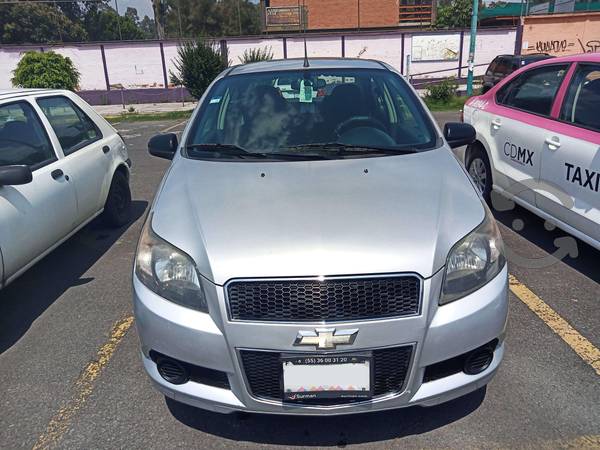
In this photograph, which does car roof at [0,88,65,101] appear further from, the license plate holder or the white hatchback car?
the license plate holder

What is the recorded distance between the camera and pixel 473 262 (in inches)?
80.7

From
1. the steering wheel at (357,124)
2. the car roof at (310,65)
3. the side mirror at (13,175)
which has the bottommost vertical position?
the side mirror at (13,175)

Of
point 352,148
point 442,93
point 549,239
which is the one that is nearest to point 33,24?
point 442,93

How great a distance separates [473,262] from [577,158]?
2.06 m

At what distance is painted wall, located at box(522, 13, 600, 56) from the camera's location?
24.5m

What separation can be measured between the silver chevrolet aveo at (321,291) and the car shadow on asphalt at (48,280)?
1.74m

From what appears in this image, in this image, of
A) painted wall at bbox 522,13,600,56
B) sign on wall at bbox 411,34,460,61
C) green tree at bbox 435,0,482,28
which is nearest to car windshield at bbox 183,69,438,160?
sign on wall at bbox 411,34,460,61

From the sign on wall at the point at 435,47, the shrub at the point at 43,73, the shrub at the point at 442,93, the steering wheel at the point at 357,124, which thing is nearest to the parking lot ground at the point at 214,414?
the steering wheel at the point at 357,124

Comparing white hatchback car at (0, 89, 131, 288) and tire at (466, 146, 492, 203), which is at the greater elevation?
white hatchback car at (0, 89, 131, 288)

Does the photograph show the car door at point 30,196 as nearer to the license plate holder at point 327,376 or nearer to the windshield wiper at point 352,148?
the windshield wiper at point 352,148

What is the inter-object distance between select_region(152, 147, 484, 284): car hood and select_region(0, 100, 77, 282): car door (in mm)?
1318

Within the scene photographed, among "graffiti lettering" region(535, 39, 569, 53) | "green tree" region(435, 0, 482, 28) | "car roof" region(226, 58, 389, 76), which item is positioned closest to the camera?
"car roof" region(226, 58, 389, 76)

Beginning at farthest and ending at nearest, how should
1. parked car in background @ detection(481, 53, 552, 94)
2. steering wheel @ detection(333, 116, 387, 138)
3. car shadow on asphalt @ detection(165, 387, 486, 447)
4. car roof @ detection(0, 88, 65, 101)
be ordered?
parked car in background @ detection(481, 53, 552, 94) < car roof @ detection(0, 88, 65, 101) < steering wheel @ detection(333, 116, 387, 138) < car shadow on asphalt @ detection(165, 387, 486, 447)

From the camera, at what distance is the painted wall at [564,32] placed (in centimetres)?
2445
